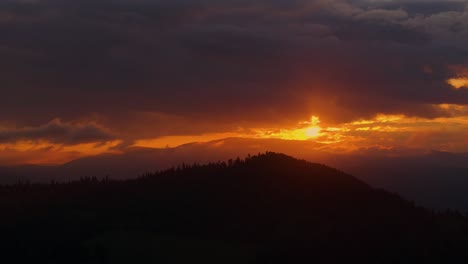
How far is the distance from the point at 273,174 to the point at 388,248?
10.9 m

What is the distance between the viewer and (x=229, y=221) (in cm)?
3378

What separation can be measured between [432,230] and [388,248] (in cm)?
540

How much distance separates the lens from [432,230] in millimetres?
35656

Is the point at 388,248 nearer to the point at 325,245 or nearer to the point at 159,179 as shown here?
the point at 325,245

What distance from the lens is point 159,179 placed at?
4109 centimetres

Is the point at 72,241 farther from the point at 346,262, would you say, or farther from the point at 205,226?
the point at 346,262

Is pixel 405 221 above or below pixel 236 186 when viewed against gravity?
below

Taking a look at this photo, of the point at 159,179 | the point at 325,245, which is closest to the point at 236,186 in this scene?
the point at 159,179

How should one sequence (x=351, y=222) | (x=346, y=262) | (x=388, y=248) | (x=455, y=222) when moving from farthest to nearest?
1. (x=455, y=222)
2. (x=351, y=222)
3. (x=388, y=248)
4. (x=346, y=262)

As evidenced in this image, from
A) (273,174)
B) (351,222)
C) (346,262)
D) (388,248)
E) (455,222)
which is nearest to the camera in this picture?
(346,262)

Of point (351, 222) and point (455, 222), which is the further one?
point (455, 222)

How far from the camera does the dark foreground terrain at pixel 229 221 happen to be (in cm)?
2923

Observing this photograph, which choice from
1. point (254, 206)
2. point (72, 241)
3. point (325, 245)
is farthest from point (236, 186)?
point (72, 241)

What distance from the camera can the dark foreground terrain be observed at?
95.9 feet
